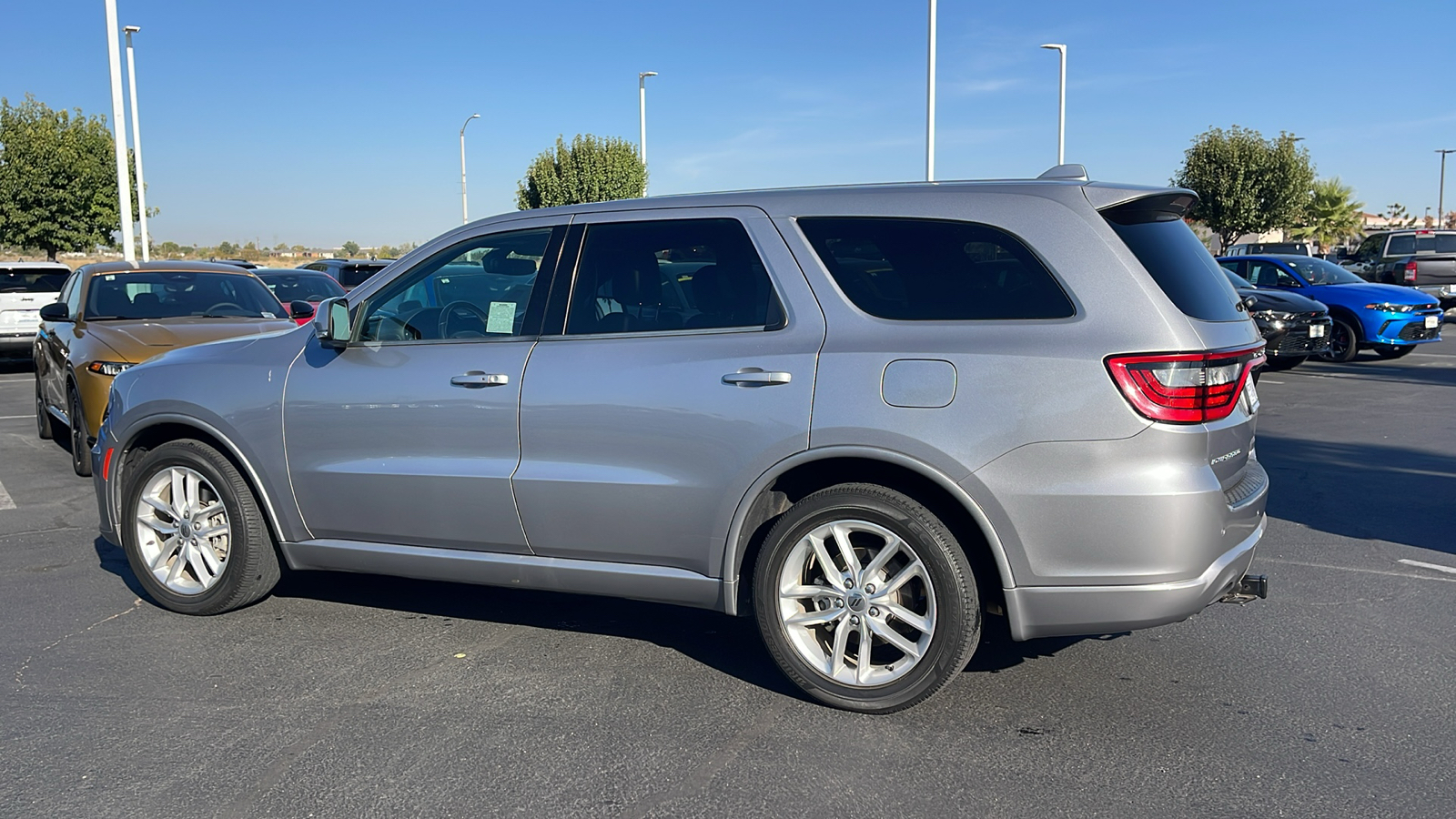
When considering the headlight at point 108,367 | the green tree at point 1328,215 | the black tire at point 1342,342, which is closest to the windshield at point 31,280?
the headlight at point 108,367

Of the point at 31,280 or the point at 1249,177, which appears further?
the point at 1249,177

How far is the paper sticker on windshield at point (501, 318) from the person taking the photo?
4.45 meters

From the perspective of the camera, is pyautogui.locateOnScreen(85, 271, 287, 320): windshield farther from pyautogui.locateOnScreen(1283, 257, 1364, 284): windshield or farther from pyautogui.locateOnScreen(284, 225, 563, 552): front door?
pyautogui.locateOnScreen(1283, 257, 1364, 284): windshield

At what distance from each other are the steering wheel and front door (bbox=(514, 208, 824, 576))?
38 cm

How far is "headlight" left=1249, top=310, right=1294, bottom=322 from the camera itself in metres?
15.0

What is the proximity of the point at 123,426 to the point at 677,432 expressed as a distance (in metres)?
2.87

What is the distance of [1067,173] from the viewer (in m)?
4.14

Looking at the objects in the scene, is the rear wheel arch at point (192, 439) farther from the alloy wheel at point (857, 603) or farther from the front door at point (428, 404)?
the alloy wheel at point (857, 603)

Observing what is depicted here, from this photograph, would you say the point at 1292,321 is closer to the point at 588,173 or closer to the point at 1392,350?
the point at 1392,350

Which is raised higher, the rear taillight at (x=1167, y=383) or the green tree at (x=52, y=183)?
the green tree at (x=52, y=183)

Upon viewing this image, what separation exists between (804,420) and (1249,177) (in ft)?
130

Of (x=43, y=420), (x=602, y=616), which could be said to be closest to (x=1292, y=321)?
(x=602, y=616)

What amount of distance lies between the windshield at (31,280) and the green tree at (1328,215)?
50511mm

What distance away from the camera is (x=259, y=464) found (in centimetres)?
485
